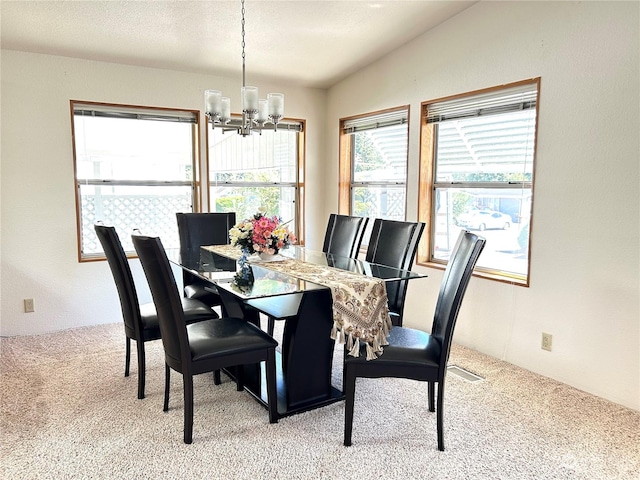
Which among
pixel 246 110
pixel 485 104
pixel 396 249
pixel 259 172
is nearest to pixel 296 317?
pixel 396 249

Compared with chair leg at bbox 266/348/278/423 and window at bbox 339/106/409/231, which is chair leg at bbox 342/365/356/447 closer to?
chair leg at bbox 266/348/278/423

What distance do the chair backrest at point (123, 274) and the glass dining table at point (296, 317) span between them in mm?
342

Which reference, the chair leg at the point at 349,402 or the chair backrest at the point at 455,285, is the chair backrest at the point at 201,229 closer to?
the chair leg at the point at 349,402

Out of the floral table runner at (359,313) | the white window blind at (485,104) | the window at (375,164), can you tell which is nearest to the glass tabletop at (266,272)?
the floral table runner at (359,313)

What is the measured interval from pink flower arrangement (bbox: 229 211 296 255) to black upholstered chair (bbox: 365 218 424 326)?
2.44ft

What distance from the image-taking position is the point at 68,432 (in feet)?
7.92

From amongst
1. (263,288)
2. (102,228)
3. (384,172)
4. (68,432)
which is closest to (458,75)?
(384,172)

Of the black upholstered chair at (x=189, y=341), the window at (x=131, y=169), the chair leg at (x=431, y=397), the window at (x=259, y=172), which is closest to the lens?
the black upholstered chair at (x=189, y=341)

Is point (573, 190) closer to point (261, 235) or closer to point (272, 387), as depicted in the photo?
point (261, 235)

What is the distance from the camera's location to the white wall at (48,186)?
149 inches

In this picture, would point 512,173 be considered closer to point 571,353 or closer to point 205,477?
point 571,353

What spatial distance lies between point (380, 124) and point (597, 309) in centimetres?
252

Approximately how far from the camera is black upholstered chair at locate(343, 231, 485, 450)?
2.19 metres

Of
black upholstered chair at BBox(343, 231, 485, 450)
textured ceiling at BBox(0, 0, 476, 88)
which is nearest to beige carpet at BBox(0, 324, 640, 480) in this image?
black upholstered chair at BBox(343, 231, 485, 450)
